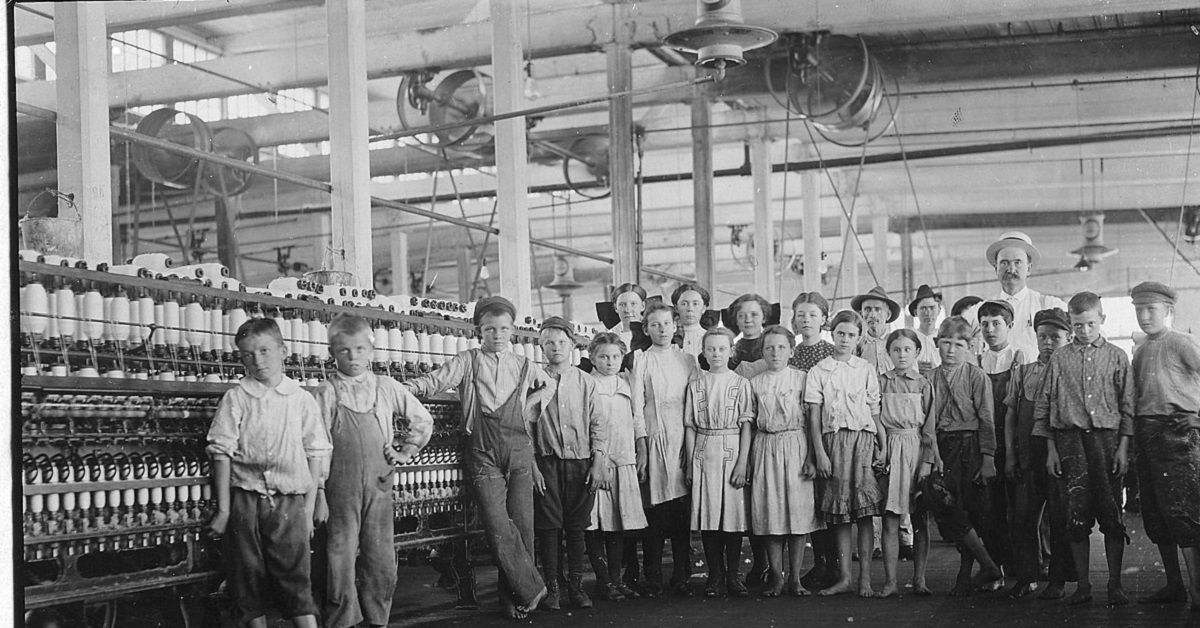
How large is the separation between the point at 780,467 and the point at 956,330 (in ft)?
3.72

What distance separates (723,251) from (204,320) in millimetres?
21082

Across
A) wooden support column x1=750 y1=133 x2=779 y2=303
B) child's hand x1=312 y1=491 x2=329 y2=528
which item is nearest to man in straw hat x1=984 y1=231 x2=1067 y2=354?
child's hand x1=312 y1=491 x2=329 y2=528

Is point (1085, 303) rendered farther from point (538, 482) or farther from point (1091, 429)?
point (538, 482)

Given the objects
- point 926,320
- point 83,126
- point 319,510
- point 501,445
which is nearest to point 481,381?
point 501,445

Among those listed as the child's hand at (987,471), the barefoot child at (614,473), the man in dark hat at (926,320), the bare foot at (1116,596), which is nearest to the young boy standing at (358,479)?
the barefoot child at (614,473)

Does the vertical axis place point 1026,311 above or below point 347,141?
below

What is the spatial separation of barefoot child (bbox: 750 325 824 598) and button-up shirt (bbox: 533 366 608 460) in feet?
2.72

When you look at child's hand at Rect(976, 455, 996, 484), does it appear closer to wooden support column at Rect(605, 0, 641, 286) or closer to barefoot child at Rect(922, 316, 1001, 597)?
barefoot child at Rect(922, 316, 1001, 597)

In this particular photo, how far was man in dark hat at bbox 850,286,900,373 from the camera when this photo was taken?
7.76m

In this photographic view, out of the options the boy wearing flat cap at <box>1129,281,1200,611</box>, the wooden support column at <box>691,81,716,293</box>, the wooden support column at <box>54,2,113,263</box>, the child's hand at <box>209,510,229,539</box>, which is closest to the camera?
the child's hand at <box>209,510,229,539</box>

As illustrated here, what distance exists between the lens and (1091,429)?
6.07m

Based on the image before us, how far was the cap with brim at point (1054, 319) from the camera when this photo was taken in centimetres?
647

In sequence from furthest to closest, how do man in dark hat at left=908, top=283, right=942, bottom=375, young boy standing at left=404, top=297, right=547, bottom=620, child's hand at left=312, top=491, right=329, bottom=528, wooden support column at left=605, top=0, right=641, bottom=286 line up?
wooden support column at left=605, top=0, right=641, bottom=286
man in dark hat at left=908, top=283, right=942, bottom=375
young boy standing at left=404, top=297, right=547, bottom=620
child's hand at left=312, top=491, right=329, bottom=528

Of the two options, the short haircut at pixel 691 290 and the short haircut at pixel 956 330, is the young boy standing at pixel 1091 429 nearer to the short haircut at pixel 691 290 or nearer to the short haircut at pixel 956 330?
the short haircut at pixel 956 330
